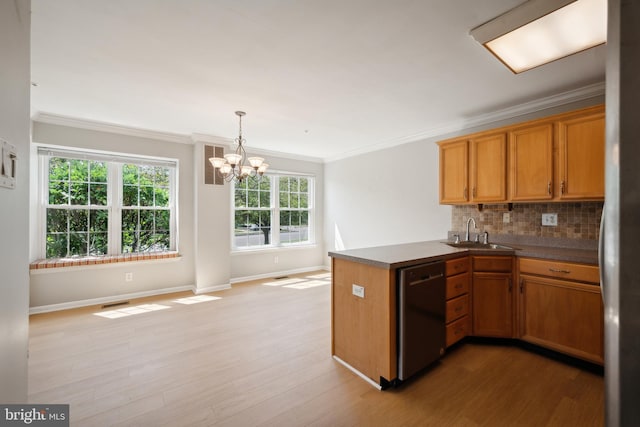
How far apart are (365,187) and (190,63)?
361cm

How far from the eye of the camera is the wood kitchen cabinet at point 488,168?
2963mm

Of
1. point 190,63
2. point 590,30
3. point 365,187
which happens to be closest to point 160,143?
point 190,63

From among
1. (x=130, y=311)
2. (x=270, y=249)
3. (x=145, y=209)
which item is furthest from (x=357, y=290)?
(x=145, y=209)

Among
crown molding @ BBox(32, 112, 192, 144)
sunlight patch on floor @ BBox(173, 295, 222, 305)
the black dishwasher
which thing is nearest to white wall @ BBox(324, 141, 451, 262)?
the black dishwasher

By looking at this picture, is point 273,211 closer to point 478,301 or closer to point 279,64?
point 279,64

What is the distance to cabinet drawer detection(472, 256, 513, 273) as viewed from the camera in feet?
8.57

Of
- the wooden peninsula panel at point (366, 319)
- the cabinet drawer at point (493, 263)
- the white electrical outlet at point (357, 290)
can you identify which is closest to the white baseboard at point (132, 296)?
the wooden peninsula panel at point (366, 319)

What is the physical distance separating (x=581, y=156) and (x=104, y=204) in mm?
5882

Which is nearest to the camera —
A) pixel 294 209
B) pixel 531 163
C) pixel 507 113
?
pixel 531 163

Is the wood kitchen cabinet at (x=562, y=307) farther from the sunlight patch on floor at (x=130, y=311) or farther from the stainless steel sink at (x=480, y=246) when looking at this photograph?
the sunlight patch on floor at (x=130, y=311)

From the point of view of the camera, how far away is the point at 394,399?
6.18 ft

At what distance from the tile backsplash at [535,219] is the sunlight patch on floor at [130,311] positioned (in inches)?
170

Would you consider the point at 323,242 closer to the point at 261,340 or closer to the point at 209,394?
the point at 261,340

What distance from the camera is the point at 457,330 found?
249cm
